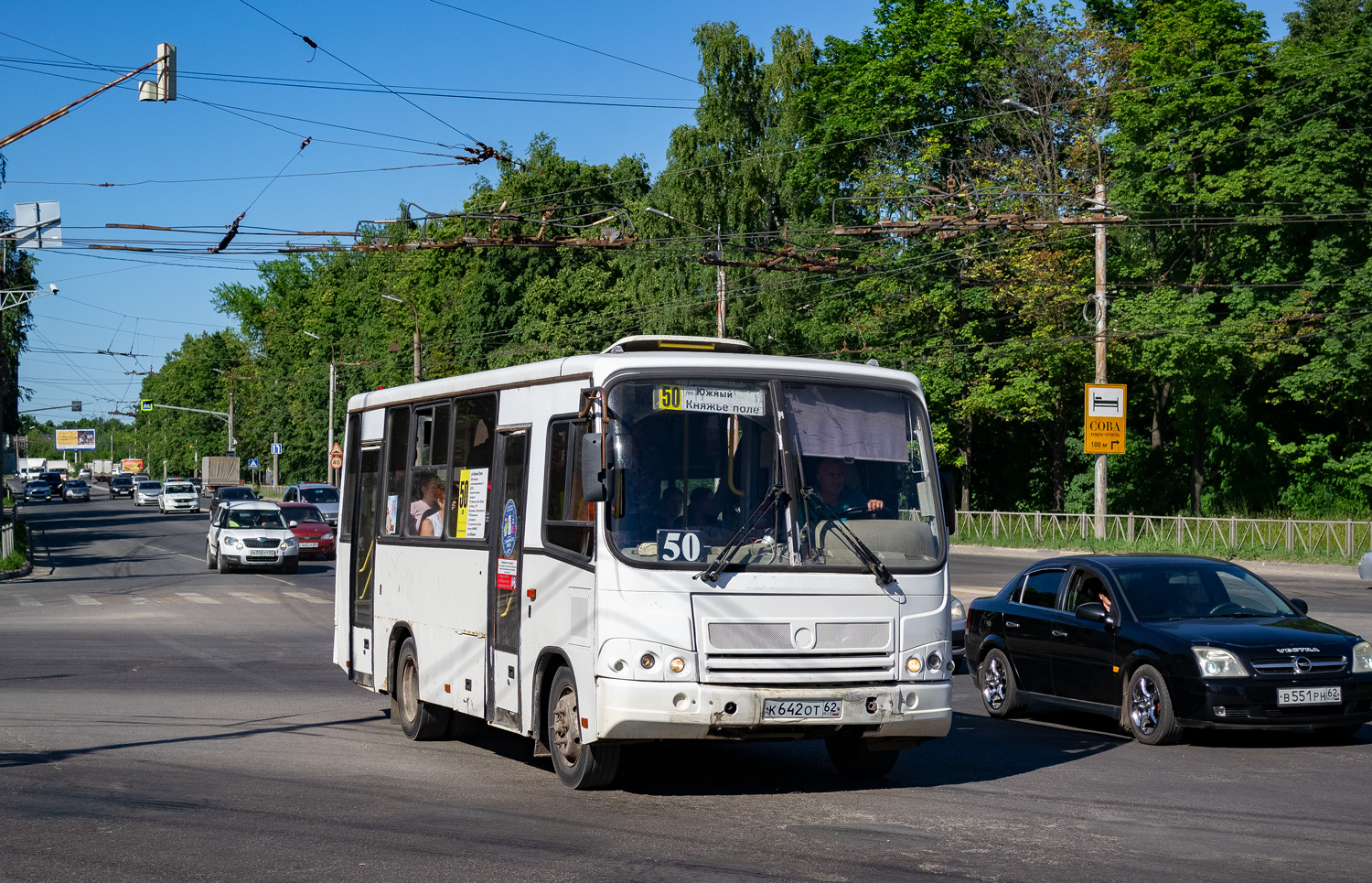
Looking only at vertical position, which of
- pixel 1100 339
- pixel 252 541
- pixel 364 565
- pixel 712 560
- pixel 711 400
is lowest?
pixel 252 541

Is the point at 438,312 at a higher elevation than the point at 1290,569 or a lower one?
higher

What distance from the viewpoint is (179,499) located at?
85.1 metres

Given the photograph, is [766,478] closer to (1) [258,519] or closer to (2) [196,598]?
(2) [196,598]

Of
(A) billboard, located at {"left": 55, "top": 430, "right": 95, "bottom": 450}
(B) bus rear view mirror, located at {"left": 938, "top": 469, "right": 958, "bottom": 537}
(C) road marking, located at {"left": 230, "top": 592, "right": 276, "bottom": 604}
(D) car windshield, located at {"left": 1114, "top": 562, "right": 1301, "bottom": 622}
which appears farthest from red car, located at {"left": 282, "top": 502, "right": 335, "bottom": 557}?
(A) billboard, located at {"left": 55, "top": 430, "right": 95, "bottom": 450}

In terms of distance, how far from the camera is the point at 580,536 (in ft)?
30.6

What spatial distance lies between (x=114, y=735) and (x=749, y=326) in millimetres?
47988

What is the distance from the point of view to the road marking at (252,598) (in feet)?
92.4

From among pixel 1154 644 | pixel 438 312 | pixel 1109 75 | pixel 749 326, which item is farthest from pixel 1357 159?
pixel 438 312

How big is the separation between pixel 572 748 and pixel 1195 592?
5613 millimetres

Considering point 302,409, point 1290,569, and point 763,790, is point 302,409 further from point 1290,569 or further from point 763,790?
point 763,790

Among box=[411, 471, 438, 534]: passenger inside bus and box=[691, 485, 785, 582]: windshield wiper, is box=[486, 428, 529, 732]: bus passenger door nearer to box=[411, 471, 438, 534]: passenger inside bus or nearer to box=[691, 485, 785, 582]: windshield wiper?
box=[411, 471, 438, 534]: passenger inside bus

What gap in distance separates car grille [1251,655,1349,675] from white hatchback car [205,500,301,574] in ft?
94.3

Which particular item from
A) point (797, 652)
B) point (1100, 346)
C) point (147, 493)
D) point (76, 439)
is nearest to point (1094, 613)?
point (797, 652)

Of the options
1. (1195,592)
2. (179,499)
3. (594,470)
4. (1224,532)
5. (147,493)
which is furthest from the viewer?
(147,493)
